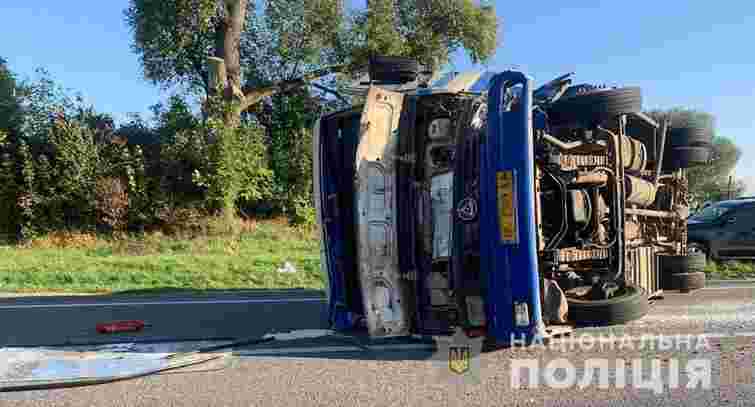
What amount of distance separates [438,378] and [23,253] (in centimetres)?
1247

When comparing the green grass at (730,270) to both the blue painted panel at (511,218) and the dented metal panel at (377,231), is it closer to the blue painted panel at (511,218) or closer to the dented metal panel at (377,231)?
the blue painted panel at (511,218)

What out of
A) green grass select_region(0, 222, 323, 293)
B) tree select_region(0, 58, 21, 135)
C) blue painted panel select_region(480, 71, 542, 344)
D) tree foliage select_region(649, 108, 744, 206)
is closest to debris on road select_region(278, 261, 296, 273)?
green grass select_region(0, 222, 323, 293)

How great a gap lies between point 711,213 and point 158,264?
1058 cm

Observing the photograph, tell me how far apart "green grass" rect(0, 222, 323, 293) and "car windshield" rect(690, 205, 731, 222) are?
7393 millimetres

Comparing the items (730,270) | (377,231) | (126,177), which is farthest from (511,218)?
(126,177)

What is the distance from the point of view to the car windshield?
10794 mm

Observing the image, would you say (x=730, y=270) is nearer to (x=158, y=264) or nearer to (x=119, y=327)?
(x=119, y=327)

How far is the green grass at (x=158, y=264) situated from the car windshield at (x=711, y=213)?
739 centimetres

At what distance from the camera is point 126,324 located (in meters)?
5.36

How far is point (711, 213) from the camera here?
10992 mm

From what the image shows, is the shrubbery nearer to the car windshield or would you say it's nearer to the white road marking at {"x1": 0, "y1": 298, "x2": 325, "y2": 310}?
the white road marking at {"x1": 0, "y1": 298, "x2": 325, "y2": 310}

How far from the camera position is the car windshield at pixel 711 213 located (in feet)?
35.4

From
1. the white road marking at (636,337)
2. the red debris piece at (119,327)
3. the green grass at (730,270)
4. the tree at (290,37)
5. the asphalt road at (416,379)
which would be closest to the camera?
the asphalt road at (416,379)

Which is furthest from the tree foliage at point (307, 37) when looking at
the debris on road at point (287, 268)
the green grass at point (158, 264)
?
the debris on road at point (287, 268)
